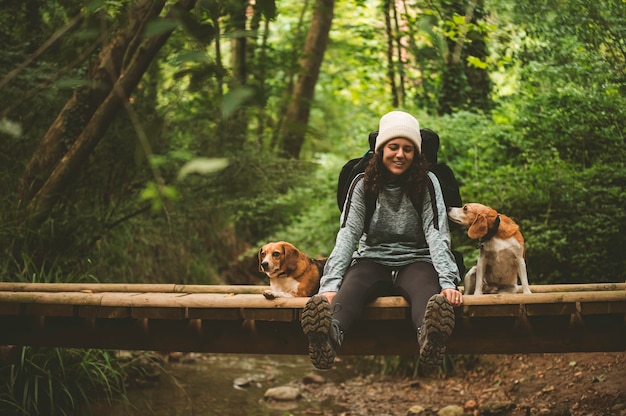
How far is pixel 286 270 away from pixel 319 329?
0.94m

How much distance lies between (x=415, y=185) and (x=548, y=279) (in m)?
3.16

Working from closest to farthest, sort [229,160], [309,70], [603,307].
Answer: [603,307], [229,160], [309,70]

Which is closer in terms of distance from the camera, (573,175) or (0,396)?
(0,396)

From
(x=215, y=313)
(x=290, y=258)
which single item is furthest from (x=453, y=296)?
(x=215, y=313)

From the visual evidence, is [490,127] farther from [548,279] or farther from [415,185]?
[415,185]

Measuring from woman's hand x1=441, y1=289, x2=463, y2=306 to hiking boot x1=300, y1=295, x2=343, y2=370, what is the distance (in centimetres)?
68

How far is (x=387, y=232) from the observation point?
161 inches

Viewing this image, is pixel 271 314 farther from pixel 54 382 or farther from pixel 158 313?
pixel 54 382

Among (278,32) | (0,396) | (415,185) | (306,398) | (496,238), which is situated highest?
(278,32)

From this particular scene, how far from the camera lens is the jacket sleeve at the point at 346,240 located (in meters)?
4.01

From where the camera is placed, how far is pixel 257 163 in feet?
28.7

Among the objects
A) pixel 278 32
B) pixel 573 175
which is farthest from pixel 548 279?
pixel 278 32

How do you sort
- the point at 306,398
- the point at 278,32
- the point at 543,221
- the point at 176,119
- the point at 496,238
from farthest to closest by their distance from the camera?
the point at 278,32 → the point at 176,119 → the point at 306,398 → the point at 543,221 → the point at 496,238

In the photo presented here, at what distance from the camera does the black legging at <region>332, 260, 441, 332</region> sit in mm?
3697
